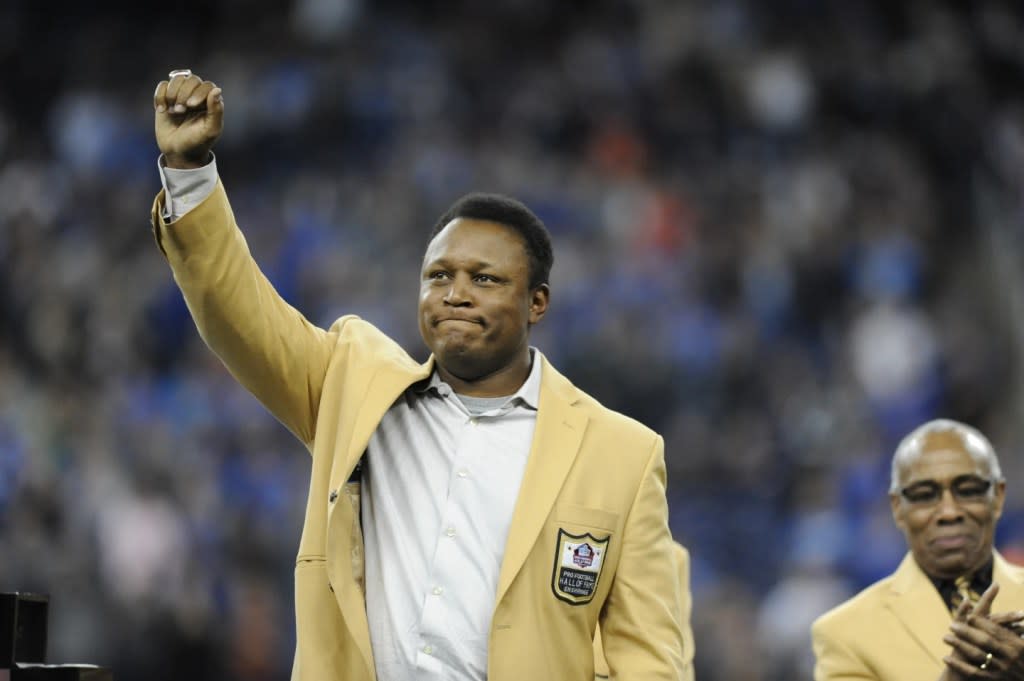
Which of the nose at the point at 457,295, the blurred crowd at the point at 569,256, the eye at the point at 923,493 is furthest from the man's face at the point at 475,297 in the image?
the blurred crowd at the point at 569,256

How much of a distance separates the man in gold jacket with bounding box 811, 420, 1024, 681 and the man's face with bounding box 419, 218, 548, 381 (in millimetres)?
1658

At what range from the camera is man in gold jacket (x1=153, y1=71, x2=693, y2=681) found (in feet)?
10.6

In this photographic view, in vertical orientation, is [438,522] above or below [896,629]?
above

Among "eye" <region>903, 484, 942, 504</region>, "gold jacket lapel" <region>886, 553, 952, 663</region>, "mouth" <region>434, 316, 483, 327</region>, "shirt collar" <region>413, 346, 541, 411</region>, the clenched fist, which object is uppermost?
the clenched fist

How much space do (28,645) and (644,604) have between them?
124 cm

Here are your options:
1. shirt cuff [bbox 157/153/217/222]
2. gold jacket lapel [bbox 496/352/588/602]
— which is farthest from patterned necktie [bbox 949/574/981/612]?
shirt cuff [bbox 157/153/217/222]

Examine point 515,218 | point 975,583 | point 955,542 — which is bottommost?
point 975,583

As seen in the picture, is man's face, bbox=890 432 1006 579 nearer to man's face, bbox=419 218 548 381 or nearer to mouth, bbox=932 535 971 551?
mouth, bbox=932 535 971 551

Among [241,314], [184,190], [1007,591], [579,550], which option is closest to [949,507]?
[1007,591]

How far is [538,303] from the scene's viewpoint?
144 inches

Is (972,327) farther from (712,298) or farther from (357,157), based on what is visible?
(357,157)

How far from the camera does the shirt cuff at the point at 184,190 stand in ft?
10.4

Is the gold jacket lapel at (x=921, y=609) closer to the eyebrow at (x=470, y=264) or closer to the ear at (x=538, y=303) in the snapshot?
the ear at (x=538, y=303)

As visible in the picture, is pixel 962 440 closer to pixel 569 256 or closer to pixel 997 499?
pixel 997 499
